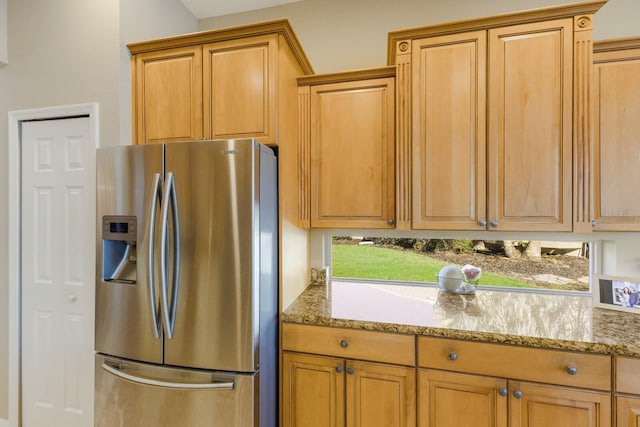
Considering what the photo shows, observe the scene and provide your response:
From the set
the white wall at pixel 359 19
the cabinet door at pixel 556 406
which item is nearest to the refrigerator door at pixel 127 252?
the white wall at pixel 359 19

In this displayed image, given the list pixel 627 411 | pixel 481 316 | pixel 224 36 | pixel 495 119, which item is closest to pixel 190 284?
pixel 224 36

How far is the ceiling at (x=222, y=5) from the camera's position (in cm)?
231

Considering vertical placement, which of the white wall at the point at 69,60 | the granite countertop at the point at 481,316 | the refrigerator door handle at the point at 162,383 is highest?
the white wall at the point at 69,60

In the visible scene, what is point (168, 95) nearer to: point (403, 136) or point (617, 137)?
point (403, 136)

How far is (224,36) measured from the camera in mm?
1626

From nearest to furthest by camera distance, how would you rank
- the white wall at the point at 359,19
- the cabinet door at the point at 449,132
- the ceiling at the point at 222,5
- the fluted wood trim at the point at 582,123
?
the fluted wood trim at the point at 582,123, the cabinet door at the point at 449,132, the white wall at the point at 359,19, the ceiling at the point at 222,5

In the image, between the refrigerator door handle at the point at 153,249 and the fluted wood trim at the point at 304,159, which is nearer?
the refrigerator door handle at the point at 153,249

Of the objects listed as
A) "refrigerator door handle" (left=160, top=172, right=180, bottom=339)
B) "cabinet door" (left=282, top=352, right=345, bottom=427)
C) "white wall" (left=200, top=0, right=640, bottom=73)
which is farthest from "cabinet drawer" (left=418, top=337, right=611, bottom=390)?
"white wall" (left=200, top=0, right=640, bottom=73)

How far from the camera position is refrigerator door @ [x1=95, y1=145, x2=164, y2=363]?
1.39 meters

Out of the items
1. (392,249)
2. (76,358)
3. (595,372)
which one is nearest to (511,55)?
(392,249)

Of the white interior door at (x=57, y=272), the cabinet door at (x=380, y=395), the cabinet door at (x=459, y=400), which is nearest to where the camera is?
the cabinet door at (x=459, y=400)

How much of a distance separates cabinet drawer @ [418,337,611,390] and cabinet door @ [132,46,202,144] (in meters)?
1.68

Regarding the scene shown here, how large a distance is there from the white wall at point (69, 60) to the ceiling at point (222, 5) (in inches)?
11.9

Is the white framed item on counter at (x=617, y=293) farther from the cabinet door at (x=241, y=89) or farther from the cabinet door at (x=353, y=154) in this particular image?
the cabinet door at (x=241, y=89)
